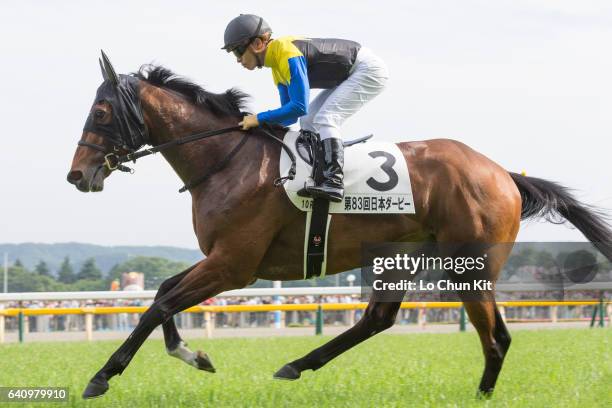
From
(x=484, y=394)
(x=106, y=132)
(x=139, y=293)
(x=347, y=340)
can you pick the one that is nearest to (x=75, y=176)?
(x=106, y=132)

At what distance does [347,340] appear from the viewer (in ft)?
21.7

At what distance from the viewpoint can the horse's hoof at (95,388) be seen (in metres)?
5.53

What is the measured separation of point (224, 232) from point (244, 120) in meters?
0.86

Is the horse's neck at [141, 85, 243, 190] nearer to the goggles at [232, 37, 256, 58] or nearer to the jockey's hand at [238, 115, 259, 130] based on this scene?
the jockey's hand at [238, 115, 259, 130]

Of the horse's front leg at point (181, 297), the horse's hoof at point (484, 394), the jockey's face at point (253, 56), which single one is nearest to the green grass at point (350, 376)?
the horse's hoof at point (484, 394)

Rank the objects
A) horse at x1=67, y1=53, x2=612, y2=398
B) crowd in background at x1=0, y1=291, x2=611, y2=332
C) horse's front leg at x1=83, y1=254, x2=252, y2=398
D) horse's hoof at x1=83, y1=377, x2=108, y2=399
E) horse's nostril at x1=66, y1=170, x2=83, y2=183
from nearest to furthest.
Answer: horse's hoof at x1=83, y1=377, x2=108, y2=399, horse's front leg at x1=83, y1=254, x2=252, y2=398, horse at x1=67, y1=53, x2=612, y2=398, horse's nostril at x1=66, y1=170, x2=83, y2=183, crowd in background at x1=0, y1=291, x2=611, y2=332

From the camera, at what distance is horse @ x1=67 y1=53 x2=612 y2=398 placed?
5949mm

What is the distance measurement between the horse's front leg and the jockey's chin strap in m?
0.65

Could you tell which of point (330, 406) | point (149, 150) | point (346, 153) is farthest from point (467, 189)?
point (149, 150)

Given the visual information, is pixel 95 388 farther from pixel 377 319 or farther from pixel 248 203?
pixel 377 319

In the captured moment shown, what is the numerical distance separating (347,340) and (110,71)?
2.57m

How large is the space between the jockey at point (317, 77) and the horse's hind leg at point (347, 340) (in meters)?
1.10

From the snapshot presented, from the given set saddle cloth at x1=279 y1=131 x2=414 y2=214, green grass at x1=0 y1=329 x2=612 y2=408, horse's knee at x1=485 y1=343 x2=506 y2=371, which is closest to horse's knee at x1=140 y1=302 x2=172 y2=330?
green grass at x1=0 y1=329 x2=612 y2=408

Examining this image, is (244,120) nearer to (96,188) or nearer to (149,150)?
(149,150)
